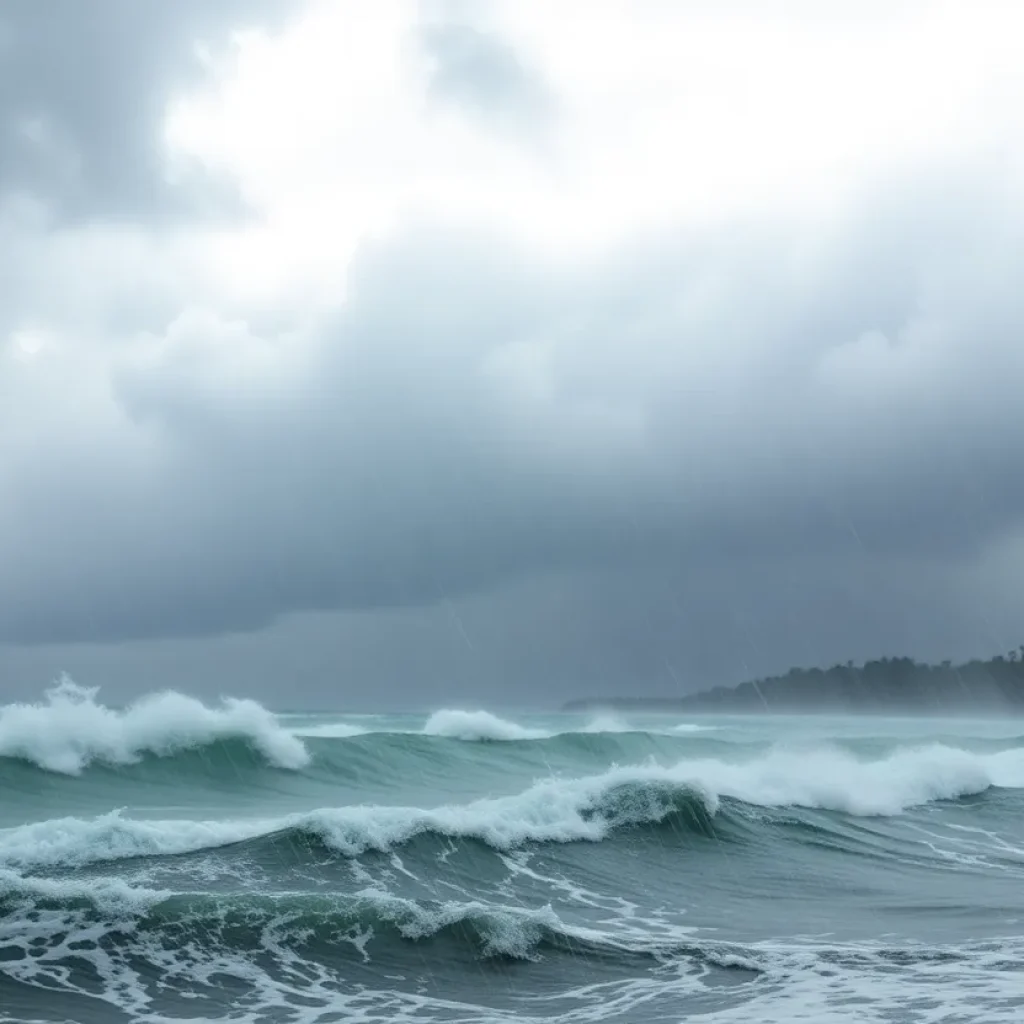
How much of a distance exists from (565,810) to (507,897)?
4207 mm

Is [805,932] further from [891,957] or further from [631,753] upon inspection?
[631,753]

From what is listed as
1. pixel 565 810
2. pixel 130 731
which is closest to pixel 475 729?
pixel 130 731

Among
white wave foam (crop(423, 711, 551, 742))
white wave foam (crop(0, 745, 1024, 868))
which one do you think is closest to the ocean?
white wave foam (crop(0, 745, 1024, 868))

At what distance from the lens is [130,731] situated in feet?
88.5

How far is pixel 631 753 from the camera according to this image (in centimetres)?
3919

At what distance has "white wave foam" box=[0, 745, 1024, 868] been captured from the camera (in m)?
14.2

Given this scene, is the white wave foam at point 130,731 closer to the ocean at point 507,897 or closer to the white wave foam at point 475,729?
the ocean at point 507,897

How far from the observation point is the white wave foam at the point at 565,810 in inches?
559

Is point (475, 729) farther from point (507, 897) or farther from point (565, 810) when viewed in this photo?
point (507, 897)

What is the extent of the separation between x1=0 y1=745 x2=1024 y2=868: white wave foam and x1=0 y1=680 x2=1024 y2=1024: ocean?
0.05 meters

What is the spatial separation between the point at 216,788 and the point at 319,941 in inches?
592

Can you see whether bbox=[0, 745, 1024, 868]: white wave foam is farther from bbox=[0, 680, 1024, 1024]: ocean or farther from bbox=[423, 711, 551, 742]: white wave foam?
bbox=[423, 711, 551, 742]: white wave foam

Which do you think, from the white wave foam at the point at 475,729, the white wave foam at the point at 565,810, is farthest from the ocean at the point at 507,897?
the white wave foam at the point at 475,729

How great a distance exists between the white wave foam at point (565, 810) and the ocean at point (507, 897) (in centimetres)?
5
